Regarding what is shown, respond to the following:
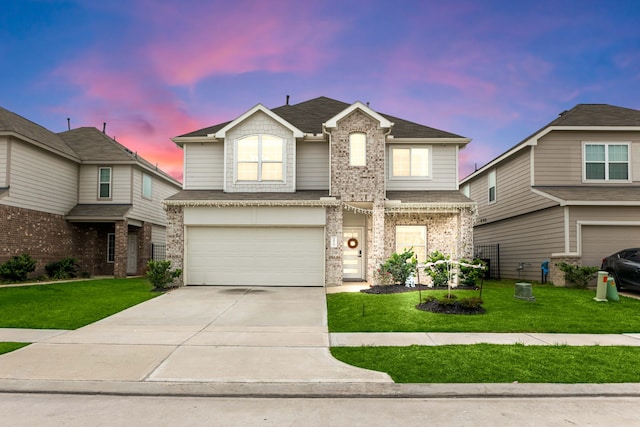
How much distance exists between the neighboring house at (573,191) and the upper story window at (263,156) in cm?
1078

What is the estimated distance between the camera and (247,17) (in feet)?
52.2

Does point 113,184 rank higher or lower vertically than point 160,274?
higher

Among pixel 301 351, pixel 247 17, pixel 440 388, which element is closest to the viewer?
pixel 440 388

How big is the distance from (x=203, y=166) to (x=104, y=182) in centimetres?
803

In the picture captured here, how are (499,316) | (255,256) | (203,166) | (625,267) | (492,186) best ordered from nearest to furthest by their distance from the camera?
(499,316) → (625,267) → (255,256) → (203,166) → (492,186)

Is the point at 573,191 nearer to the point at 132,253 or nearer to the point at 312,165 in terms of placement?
the point at 312,165

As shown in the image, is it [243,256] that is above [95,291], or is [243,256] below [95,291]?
above

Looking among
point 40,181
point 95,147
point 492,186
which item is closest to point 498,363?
point 492,186

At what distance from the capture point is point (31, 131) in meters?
20.8

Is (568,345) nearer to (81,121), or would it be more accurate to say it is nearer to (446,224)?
Answer: (446,224)

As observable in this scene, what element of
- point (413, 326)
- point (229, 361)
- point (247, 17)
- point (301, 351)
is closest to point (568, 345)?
point (413, 326)

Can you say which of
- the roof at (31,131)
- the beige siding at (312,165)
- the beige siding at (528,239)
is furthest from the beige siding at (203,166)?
the beige siding at (528,239)

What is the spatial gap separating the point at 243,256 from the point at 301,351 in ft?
32.7

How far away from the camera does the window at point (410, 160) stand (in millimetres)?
18891
